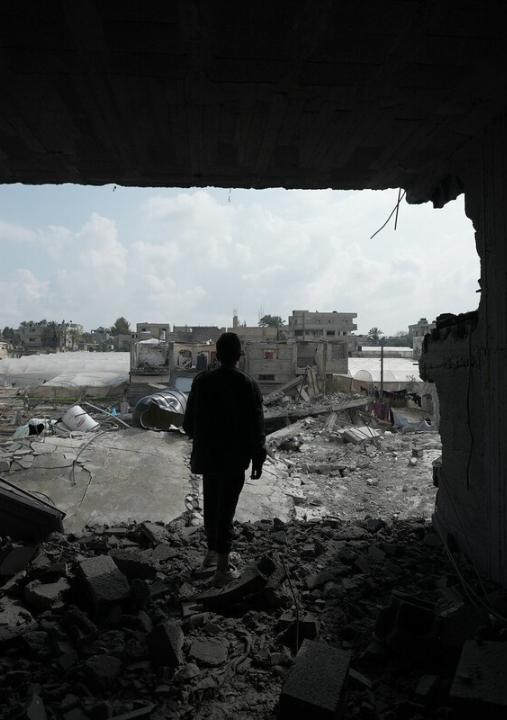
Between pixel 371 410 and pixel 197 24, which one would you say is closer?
pixel 197 24

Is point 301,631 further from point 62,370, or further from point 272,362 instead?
point 62,370

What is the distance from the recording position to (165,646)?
7.05 ft

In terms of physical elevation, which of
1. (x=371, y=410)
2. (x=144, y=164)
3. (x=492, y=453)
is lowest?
(x=371, y=410)

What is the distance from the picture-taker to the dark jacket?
3.16 m

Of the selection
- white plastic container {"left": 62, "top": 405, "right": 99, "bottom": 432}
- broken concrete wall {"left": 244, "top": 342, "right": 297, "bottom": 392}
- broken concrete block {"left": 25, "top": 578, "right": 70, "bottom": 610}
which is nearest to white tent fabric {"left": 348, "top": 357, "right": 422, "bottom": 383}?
broken concrete wall {"left": 244, "top": 342, "right": 297, "bottom": 392}

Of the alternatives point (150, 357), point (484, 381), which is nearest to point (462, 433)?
point (484, 381)

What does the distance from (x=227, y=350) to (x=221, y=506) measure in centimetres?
112

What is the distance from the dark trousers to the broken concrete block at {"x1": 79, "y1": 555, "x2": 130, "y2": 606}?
0.71 meters

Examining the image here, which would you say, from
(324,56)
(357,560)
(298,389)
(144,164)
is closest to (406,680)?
(357,560)

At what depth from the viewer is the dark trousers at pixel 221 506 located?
124 inches

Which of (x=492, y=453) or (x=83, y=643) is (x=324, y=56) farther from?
(x=83, y=643)

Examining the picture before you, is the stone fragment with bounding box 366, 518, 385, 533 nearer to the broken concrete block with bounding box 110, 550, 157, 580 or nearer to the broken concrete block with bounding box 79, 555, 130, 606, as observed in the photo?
the broken concrete block with bounding box 110, 550, 157, 580

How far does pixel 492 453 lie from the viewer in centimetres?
291

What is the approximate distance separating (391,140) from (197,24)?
1.64 m
